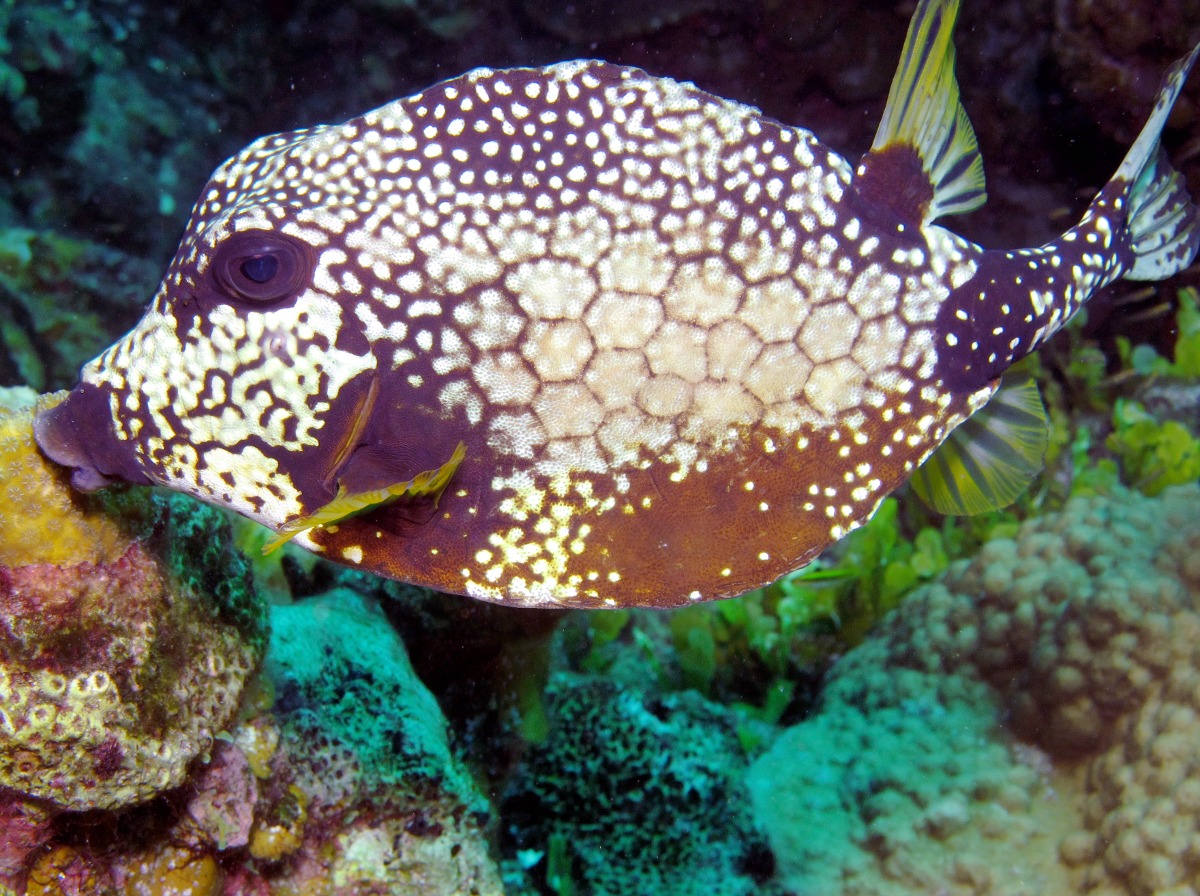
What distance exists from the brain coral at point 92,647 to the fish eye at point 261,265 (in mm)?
723

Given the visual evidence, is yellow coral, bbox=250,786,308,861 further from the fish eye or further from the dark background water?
the dark background water

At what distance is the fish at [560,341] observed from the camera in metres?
1.92

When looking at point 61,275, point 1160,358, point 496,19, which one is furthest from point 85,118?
point 1160,358

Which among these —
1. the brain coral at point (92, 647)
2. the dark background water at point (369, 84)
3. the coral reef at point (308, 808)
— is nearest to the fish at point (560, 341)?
the brain coral at point (92, 647)

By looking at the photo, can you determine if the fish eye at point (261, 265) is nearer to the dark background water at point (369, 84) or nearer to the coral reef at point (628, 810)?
the coral reef at point (628, 810)

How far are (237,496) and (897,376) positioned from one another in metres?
1.70

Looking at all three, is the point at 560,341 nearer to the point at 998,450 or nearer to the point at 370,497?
the point at 370,497

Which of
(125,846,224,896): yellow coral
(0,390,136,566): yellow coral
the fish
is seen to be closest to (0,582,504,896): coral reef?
(125,846,224,896): yellow coral

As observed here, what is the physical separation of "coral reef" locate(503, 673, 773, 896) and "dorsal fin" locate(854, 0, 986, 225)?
10.5ft

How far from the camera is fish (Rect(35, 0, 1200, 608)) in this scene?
1920 millimetres

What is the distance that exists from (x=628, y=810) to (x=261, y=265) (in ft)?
11.5

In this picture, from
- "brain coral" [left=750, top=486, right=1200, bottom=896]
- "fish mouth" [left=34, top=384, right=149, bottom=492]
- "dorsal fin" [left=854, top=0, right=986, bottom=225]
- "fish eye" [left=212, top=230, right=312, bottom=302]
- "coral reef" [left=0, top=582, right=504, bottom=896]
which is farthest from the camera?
"brain coral" [left=750, top=486, right=1200, bottom=896]

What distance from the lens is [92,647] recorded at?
6.71 ft

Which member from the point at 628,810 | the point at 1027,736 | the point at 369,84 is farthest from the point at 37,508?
the point at 369,84
